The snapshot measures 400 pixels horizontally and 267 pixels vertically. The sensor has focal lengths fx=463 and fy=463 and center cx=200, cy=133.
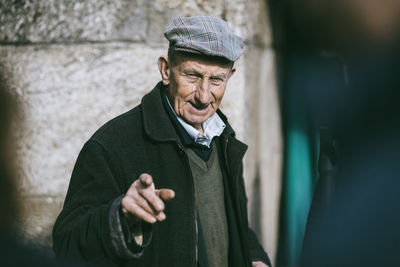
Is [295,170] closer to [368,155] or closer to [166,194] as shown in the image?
[368,155]

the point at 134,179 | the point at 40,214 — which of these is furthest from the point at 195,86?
the point at 40,214

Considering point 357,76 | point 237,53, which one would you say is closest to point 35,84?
point 237,53

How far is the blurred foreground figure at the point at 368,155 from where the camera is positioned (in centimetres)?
138

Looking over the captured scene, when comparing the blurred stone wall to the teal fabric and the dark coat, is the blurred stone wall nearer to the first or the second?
the teal fabric

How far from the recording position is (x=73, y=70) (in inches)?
105

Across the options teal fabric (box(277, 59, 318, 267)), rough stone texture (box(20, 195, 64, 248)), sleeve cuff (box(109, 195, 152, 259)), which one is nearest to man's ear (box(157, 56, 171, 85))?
sleeve cuff (box(109, 195, 152, 259))

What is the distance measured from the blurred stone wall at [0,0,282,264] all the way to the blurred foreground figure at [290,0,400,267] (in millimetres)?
1122

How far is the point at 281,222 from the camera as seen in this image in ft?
10.8

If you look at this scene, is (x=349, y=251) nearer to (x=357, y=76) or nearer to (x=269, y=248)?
(x=357, y=76)

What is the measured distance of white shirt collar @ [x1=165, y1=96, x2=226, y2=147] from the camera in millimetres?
1883

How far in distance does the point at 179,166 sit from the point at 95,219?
0.44 m

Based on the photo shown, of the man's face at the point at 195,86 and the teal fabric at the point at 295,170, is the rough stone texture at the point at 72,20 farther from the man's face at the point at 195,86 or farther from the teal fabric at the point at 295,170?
the teal fabric at the point at 295,170

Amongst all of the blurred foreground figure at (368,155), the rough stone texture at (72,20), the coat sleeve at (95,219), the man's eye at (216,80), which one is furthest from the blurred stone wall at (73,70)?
the blurred foreground figure at (368,155)

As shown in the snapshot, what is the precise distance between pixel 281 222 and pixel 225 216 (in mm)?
1461
